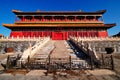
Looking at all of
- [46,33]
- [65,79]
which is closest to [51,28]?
[46,33]

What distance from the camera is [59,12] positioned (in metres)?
30.9

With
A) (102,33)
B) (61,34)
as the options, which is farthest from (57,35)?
(102,33)

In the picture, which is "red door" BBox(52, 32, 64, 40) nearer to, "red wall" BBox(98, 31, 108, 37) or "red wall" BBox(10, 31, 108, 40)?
"red wall" BBox(10, 31, 108, 40)

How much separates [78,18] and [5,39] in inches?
747

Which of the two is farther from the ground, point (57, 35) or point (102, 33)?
point (102, 33)

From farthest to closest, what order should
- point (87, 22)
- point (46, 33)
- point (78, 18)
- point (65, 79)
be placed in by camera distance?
point (78, 18) < point (87, 22) < point (46, 33) < point (65, 79)

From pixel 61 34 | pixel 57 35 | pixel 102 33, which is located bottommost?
pixel 57 35

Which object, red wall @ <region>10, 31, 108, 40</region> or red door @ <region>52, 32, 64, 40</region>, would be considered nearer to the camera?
red wall @ <region>10, 31, 108, 40</region>

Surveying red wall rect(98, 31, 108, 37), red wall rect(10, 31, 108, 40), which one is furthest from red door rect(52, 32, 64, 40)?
red wall rect(98, 31, 108, 37)

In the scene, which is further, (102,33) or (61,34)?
(61,34)

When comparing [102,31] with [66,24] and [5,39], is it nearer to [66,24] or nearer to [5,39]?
[66,24]

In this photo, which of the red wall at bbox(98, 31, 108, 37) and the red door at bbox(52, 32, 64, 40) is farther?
the red door at bbox(52, 32, 64, 40)

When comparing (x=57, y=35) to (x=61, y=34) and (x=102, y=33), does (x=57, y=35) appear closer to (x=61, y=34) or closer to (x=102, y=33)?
(x=61, y=34)

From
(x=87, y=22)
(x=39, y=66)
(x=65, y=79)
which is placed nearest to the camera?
(x=65, y=79)
